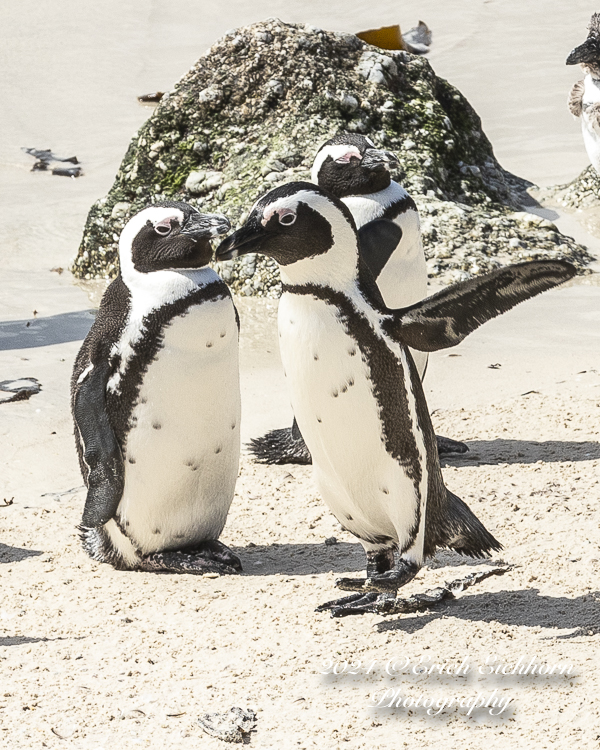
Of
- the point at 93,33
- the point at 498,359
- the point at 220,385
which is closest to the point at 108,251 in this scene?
the point at 498,359

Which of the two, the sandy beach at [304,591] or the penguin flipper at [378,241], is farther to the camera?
the penguin flipper at [378,241]

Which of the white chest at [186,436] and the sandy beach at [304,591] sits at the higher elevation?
the white chest at [186,436]

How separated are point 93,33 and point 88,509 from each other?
14.8m

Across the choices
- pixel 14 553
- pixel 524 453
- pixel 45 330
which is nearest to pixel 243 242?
pixel 14 553

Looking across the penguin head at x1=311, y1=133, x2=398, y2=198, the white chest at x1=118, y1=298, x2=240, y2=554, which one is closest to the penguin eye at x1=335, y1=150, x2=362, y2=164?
the penguin head at x1=311, y1=133, x2=398, y2=198

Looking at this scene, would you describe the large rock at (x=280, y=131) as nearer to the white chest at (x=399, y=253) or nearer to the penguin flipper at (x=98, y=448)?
the white chest at (x=399, y=253)

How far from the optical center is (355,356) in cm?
308

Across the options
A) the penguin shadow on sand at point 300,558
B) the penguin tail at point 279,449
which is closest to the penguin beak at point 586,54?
the penguin tail at point 279,449

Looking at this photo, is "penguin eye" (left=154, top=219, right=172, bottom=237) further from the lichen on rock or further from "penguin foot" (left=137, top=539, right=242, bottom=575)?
the lichen on rock

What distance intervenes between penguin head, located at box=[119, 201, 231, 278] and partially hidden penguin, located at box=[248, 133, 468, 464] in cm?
88

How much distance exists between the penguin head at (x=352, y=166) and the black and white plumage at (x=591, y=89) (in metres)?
4.58

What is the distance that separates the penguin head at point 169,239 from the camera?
348cm

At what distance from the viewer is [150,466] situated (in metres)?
3.59

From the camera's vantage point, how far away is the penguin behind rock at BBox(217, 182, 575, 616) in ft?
10.0
